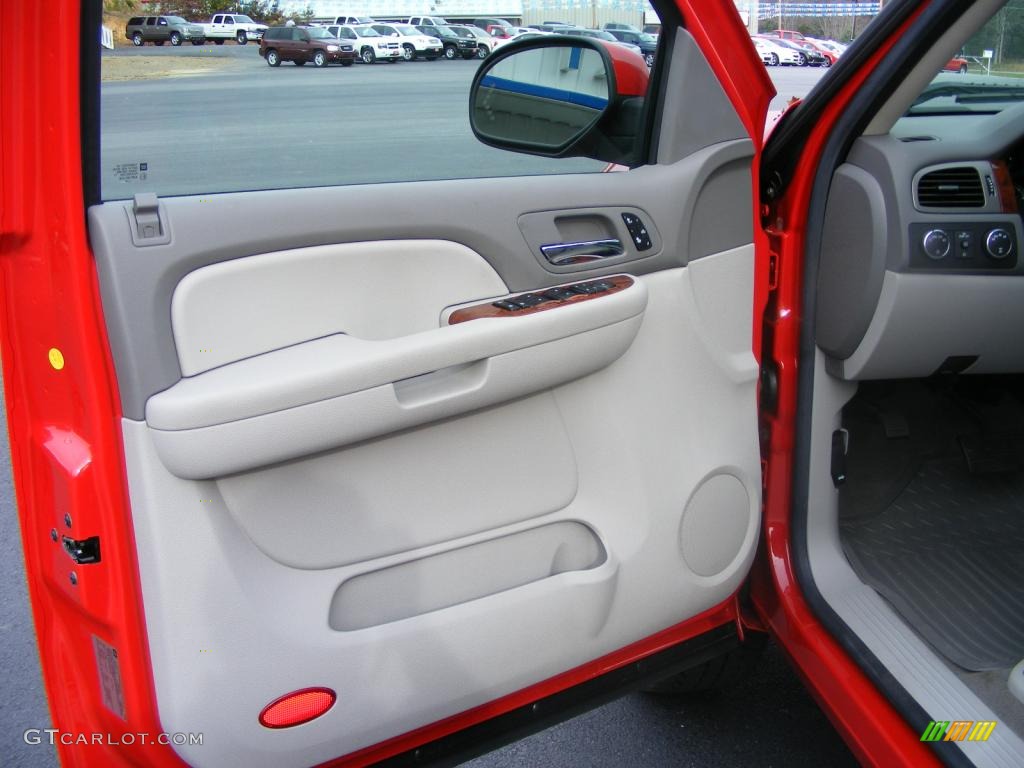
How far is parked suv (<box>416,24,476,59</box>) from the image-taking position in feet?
5.68

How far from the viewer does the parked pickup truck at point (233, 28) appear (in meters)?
1.51

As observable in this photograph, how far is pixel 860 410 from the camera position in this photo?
2.29m

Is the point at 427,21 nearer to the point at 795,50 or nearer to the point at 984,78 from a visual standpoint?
the point at 795,50

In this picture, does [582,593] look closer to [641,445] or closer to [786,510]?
[641,445]

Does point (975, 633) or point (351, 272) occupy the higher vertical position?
point (351, 272)

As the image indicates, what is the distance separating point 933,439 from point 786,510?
680mm

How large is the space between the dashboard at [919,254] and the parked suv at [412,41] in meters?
0.85

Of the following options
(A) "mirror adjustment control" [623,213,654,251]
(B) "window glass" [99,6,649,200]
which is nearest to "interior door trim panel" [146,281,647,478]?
(A) "mirror adjustment control" [623,213,654,251]

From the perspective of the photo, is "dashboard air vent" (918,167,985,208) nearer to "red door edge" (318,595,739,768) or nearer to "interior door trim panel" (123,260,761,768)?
"interior door trim panel" (123,260,761,768)

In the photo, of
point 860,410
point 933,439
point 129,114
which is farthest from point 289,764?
point 933,439

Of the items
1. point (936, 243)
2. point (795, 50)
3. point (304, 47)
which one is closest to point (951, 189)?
point (936, 243)

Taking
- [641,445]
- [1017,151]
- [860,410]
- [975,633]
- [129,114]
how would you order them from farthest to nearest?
[860,410] → [1017,151] → [975,633] → [641,445] → [129,114]

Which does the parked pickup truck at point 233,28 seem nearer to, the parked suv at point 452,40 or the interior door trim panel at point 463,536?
the parked suv at point 452,40

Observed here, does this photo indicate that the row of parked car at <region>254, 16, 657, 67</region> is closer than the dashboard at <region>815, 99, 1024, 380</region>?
Yes
